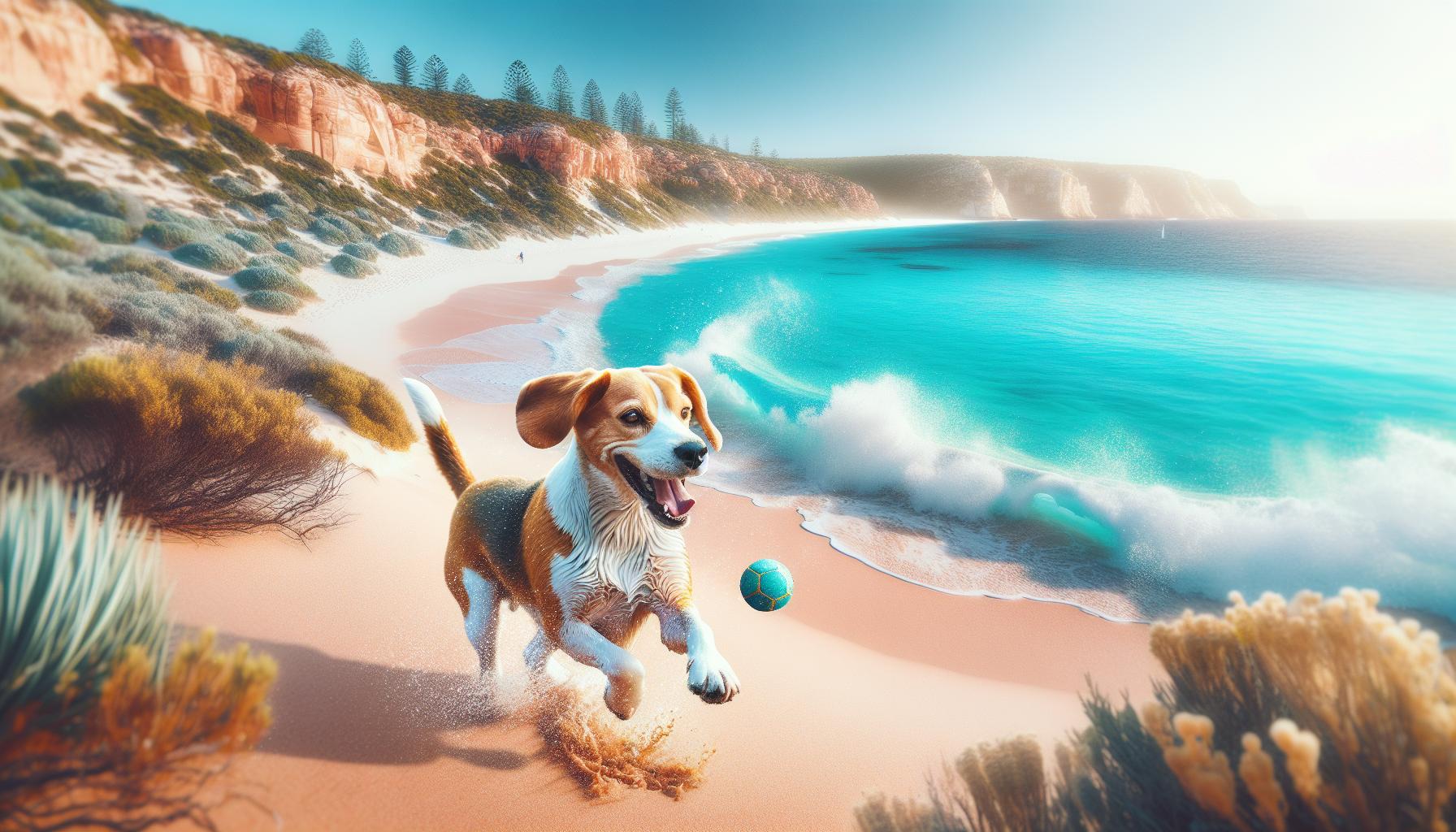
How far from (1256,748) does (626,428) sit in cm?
164

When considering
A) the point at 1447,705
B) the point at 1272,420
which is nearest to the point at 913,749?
the point at 1447,705

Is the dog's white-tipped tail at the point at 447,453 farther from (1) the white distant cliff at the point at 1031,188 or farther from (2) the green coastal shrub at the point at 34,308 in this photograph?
(1) the white distant cliff at the point at 1031,188

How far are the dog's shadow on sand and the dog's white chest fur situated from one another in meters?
0.80

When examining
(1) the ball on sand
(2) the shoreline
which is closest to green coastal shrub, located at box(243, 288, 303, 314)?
(2) the shoreline

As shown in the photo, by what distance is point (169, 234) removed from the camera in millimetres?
3545

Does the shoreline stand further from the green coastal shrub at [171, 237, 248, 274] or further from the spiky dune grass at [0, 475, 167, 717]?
the spiky dune grass at [0, 475, 167, 717]

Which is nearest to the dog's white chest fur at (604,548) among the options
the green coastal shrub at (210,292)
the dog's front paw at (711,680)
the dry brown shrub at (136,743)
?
the dog's front paw at (711,680)

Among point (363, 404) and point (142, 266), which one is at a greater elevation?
point (142, 266)

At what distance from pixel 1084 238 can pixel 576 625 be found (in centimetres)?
8654

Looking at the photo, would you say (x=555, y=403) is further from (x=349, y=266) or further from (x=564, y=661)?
(x=349, y=266)

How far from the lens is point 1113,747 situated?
1.69 m

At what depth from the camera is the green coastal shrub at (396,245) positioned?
1220 centimetres

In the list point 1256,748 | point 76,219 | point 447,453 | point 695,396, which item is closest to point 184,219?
point 76,219

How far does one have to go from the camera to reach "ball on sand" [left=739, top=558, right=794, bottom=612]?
2.41m
